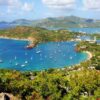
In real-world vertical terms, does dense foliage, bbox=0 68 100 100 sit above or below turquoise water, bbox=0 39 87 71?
above

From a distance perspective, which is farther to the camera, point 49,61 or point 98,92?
point 49,61

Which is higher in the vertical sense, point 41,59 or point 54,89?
point 54,89

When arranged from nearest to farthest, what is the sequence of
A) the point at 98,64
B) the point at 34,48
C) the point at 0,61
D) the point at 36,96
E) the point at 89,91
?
the point at 36,96 < the point at 89,91 < the point at 98,64 < the point at 0,61 < the point at 34,48

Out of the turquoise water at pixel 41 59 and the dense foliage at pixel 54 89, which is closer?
the dense foliage at pixel 54 89

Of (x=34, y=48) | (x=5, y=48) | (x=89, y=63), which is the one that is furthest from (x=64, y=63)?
(x=5, y=48)

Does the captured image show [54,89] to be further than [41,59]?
No

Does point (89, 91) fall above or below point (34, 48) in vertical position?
above

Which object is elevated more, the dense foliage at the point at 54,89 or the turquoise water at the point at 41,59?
the dense foliage at the point at 54,89

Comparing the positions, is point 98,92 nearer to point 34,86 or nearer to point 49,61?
point 34,86

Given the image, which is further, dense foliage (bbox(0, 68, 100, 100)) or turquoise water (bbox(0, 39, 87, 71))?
turquoise water (bbox(0, 39, 87, 71))

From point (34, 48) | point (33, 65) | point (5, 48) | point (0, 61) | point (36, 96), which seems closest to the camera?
point (36, 96)
